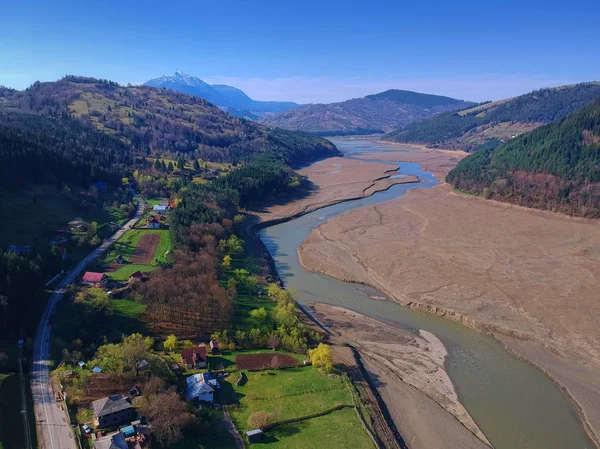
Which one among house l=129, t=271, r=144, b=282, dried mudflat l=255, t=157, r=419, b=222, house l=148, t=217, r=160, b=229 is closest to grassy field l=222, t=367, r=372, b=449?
house l=129, t=271, r=144, b=282

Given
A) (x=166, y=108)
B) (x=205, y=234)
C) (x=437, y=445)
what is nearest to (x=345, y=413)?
(x=437, y=445)

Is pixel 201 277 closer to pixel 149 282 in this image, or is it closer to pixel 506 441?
pixel 149 282

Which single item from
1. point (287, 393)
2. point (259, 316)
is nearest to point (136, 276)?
point (259, 316)

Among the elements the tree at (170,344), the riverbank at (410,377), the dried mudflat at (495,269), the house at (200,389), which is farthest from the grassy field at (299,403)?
the dried mudflat at (495,269)

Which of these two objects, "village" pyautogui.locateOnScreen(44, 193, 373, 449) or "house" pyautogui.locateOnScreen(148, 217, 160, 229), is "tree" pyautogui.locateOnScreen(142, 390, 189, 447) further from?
"house" pyautogui.locateOnScreen(148, 217, 160, 229)

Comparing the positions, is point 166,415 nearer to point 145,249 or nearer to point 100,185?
point 145,249

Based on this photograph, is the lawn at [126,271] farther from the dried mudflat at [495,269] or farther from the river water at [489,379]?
the dried mudflat at [495,269]
